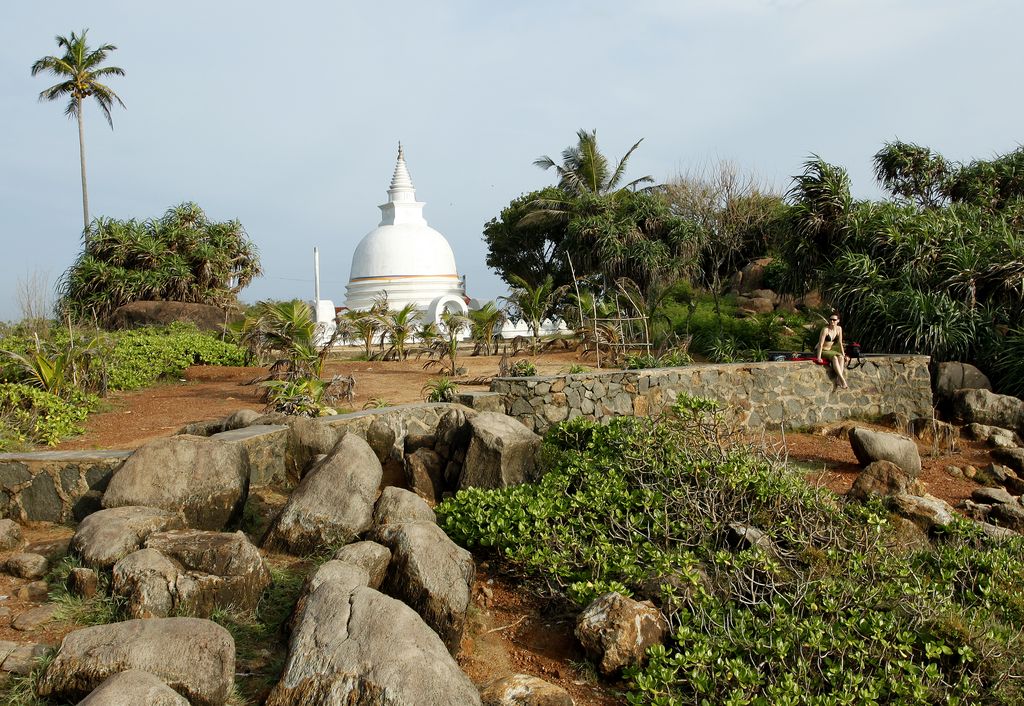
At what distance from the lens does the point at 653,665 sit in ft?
13.2

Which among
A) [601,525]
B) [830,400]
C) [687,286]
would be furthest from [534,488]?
[687,286]

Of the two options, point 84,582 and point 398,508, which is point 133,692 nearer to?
point 84,582

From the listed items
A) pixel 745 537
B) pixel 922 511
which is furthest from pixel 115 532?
pixel 922 511

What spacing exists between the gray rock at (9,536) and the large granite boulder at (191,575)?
1309 millimetres

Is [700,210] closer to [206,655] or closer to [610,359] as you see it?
[610,359]

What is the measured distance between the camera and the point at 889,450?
8.62 metres

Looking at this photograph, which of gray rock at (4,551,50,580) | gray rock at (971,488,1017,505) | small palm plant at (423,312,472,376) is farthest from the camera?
small palm plant at (423,312,472,376)

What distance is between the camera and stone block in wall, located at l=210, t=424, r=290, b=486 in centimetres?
621

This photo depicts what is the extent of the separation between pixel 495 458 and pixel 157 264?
16713 millimetres

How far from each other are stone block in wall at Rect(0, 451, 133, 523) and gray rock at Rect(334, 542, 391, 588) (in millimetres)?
2190

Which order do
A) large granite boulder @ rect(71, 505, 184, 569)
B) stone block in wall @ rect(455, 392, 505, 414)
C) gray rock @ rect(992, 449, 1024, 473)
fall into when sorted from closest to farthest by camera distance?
1. large granite boulder @ rect(71, 505, 184, 569)
2. stone block in wall @ rect(455, 392, 505, 414)
3. gray rock @ rect(992, 449, 1024, 473)

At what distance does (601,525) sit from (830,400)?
725 centimetres

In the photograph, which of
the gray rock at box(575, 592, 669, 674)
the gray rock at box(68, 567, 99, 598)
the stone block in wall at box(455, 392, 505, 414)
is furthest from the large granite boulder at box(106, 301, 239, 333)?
the gray rock at box(575, 592, 669, 674)

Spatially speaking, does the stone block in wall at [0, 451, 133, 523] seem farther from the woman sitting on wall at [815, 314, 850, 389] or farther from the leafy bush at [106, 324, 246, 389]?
the woman sitting on wall at [815, 314, 850, 389]
